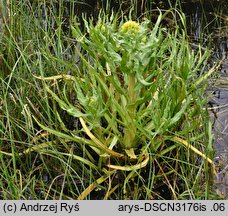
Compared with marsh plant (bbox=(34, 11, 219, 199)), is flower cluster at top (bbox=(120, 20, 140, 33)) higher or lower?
higher

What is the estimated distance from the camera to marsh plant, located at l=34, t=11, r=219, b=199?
1901 millimetres

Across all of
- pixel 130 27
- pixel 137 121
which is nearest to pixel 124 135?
pixel 137 121

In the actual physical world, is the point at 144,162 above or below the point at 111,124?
below

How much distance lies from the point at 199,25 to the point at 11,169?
1.81 m

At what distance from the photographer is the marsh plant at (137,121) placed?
1901 mm

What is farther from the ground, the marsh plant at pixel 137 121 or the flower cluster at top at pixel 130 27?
the flower cluster at top at pixel 130 27

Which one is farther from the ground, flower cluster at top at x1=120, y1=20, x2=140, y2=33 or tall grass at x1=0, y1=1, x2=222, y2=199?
flower cluster at top at x1=120, y1=20, x2=140, y2=33

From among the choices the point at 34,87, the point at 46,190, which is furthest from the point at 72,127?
the point at 46,190

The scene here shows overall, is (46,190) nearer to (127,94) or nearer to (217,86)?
(127,94)

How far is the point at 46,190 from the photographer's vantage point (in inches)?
80.7

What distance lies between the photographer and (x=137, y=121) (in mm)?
1947

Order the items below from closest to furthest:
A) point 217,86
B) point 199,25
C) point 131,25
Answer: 1. point 131,25
2. point 217,86
3. point 199,25

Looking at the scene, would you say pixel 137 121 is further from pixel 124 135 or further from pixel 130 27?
pixel 130 27

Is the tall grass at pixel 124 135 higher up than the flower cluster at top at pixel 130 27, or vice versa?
the flower cluster at top at pixel 130 27
